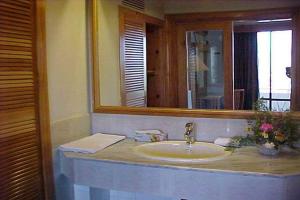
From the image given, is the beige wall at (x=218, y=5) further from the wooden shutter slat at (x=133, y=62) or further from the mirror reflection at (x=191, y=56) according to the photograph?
the wooden shutter slat at (x=133, y=62)

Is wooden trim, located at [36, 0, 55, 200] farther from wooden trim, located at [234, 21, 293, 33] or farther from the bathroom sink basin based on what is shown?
wooden trim, located at [234, 21, 293, 33]

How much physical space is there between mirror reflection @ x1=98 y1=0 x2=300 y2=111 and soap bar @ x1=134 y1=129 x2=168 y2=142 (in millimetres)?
173

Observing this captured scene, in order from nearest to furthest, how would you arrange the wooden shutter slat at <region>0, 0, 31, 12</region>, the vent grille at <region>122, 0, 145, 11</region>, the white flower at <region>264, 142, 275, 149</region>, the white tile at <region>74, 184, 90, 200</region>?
the wooden shutter slat at <region>0, 0, 31, 12</region> < the white flower at <region>264, 142, 275, 149</region> < the white tile at <region>74, 184, 90, 200</region> < the vent grille at <region>122, 0, 145, 11</region>

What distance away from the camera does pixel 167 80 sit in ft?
6.96

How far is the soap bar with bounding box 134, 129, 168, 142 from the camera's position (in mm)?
2057

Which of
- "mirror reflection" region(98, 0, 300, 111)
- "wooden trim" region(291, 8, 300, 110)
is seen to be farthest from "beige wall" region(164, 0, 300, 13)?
"wooden trim" region(291, 8, 300, 110)

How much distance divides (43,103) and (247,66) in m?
1.14

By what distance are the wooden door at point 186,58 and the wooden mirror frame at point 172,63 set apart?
38 mm

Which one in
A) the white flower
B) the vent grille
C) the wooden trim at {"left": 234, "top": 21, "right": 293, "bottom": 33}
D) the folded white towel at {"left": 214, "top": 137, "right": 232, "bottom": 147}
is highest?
the vent grille

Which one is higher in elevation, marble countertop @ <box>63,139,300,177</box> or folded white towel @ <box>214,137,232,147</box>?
folded white towel @ <box>214,137,232,147</box>

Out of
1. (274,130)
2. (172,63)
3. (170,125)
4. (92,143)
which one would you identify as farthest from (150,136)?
(274,130)

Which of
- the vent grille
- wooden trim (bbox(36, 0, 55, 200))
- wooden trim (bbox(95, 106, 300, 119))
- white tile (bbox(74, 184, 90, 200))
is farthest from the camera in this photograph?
the vent grille

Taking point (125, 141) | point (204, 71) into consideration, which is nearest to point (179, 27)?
point (204, 71)

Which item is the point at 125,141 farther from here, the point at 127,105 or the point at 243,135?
the point at 243,135
